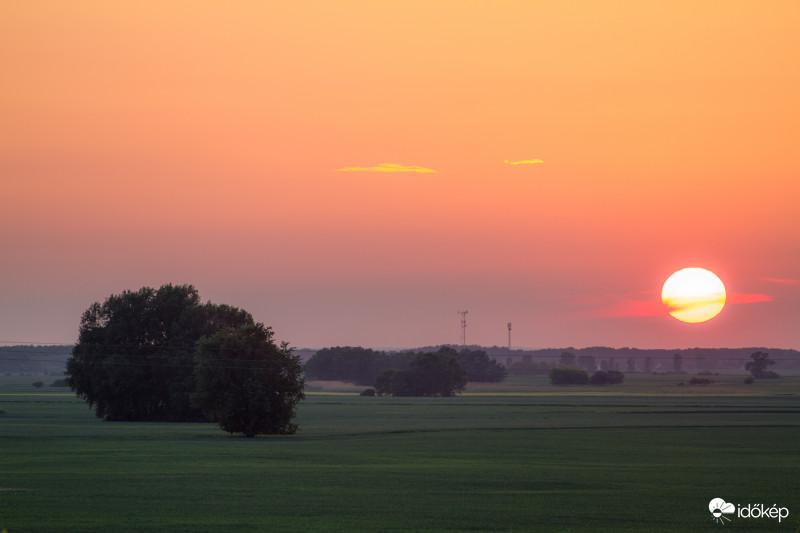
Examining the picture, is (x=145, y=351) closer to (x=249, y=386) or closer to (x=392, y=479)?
(x=249, y=386)

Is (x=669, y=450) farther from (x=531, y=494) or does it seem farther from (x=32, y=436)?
(x=32, y=436)

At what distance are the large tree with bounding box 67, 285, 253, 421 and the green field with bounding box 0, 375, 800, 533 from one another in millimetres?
23339

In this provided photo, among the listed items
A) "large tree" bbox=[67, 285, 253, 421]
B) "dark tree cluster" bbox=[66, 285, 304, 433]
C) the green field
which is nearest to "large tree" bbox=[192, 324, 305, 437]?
the green field

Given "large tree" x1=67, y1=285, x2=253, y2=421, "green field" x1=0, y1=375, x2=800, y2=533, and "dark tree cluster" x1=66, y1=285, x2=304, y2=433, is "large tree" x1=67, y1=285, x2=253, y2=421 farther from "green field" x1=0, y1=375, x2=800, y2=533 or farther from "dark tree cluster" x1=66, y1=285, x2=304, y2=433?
"green field" x1=0, y1=375, x2=800, y2=533

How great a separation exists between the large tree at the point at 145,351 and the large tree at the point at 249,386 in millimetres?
24275

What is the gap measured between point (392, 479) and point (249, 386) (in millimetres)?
40517

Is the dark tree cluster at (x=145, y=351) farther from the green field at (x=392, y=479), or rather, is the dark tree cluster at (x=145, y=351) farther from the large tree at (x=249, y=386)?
the green field at (x=392, y=479)

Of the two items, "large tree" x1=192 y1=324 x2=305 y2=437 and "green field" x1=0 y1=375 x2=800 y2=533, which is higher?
"large tree" x1=192 y1=324 x2=305 y2=437

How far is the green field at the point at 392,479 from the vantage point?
36312mm

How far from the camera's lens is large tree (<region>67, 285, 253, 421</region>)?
117306 millimetres

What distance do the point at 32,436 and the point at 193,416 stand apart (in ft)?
117

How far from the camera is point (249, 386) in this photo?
88.8 m

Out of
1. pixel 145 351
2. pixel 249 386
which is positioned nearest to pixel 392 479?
pixel 249 386

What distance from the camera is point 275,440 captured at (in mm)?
82812
